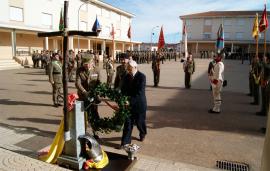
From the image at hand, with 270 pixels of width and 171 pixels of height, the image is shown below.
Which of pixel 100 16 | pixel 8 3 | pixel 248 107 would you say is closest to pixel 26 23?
pixel 8 3

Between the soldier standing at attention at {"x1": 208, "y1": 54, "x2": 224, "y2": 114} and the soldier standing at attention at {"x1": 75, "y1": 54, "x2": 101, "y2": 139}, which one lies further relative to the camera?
the soldier standing at attention at {"x1": 208, "y1": 54, "x2": 224, "y2": 114}

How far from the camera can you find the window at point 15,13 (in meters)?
29.6

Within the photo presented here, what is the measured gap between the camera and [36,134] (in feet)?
20.0

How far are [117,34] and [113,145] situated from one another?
51.2 metres

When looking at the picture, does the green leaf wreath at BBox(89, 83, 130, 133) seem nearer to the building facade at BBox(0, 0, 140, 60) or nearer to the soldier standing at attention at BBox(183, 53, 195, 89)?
the soldier standing at attention at BBox(183, 53, 195, 89)

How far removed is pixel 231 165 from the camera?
4711 mm

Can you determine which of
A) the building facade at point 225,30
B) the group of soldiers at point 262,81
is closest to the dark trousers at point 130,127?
the group of soldiers at point 262,81

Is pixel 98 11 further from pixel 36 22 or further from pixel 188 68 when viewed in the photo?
pixel 188 68

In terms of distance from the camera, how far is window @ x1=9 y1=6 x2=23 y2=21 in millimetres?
29578

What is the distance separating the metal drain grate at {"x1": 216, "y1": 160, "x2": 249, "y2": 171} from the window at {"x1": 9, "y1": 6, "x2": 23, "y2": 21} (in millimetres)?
30645

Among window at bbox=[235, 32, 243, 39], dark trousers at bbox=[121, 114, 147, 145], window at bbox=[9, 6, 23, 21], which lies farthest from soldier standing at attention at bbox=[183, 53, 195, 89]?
window at bbox=[235, 32, 243, 39]

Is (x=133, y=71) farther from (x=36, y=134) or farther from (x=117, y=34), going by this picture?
(x=117, y=34)

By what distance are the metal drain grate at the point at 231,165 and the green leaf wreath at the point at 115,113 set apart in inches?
75.5

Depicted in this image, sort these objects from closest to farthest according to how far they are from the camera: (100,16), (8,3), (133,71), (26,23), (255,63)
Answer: (133,71) < (255,63) < (8,3) < (26,23) < (100,16)
